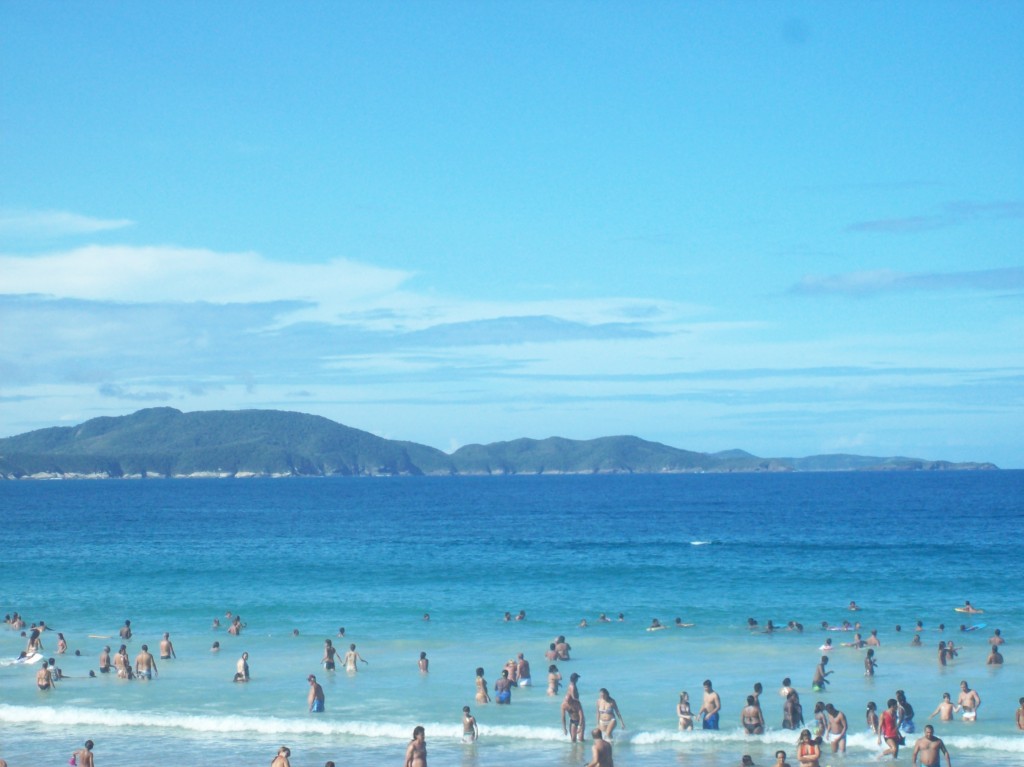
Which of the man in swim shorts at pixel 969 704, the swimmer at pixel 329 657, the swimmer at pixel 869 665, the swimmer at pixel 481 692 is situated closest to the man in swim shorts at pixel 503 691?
the swimmer at pixel 481 692

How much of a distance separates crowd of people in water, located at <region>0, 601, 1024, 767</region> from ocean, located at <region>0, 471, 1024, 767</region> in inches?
14.2

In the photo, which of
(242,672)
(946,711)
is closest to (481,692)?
(242,672)

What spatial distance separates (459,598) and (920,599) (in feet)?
66.1

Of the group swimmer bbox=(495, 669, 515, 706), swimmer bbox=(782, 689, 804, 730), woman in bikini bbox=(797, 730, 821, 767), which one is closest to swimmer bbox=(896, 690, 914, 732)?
swimmer bbox=(782, 689, 804, 730)

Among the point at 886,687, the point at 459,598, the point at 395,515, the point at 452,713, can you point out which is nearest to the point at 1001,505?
the point at 395,515

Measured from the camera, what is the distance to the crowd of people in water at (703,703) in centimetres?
2111

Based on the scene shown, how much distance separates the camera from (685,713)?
25219 millimetres

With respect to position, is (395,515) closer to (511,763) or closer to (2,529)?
(2,529)

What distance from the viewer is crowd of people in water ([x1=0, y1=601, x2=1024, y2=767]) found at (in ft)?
69.3

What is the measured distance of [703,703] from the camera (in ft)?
85.6

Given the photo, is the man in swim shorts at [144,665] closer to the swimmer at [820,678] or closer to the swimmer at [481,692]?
the swimmer at [481,692]

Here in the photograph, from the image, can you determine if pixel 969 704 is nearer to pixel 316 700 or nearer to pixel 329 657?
pixel 316 700

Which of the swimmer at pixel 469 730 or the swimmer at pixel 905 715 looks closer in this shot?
the swimmer at pixel 469 730

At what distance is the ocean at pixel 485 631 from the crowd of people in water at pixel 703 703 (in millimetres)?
360
